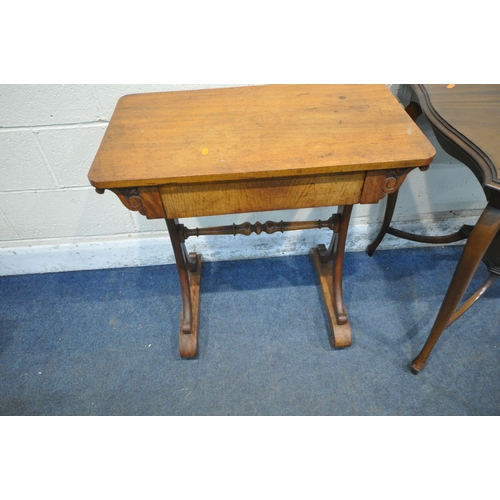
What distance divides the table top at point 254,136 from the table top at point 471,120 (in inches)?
3.6

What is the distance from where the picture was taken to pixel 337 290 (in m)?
1.34

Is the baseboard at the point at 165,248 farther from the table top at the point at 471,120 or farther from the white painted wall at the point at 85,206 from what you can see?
the table top at the point at 471,120

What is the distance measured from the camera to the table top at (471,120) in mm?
782

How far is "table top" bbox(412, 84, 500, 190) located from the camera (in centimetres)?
78

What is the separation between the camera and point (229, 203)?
87 cm

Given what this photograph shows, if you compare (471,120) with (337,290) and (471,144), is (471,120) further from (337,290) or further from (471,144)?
(337,290)

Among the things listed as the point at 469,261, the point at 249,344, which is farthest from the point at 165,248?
the point at 469,261

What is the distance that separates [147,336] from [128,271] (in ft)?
1.27

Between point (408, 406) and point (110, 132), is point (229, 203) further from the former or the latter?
point (408, 406)

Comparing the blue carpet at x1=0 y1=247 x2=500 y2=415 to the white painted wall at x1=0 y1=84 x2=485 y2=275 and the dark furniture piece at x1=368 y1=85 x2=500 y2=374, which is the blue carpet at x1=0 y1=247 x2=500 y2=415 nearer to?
the white painted wall at x1=0 y1=84 x2=485 y2=275

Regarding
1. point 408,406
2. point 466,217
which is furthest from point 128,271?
point 466,217

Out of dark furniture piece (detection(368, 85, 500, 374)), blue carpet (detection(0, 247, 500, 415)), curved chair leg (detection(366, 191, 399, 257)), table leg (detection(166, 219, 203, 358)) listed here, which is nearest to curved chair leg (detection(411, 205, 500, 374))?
dark furniture piece (detection(368, 85, 500, 374))

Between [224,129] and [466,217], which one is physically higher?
[224,129]

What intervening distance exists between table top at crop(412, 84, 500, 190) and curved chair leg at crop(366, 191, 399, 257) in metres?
0.47
